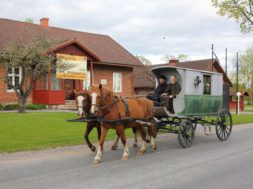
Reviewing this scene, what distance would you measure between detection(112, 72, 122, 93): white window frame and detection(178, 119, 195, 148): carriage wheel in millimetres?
23161

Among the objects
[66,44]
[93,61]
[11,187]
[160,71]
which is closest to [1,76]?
[66,44]

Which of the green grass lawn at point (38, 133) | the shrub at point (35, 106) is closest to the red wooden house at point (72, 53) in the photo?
the shrub at point (35, 106)

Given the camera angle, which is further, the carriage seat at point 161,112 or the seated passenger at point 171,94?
the seated passenger at point 171,94

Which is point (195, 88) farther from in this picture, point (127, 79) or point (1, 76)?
point (127, 79)

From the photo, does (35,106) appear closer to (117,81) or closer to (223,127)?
(117,81)

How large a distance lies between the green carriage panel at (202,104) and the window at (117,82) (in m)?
21.3

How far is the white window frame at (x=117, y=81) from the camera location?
3470 centimetres

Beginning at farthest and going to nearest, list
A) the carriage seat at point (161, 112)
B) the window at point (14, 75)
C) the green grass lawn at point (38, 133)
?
1. the window at point (14, 75)
2. the green grass lawn at point (38, 133)
3. the carriage seat at point (161, 112)

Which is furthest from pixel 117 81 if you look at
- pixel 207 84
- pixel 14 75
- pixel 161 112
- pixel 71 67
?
pixel 161 112

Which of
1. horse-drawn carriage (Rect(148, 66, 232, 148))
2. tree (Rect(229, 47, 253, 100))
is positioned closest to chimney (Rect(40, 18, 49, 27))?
horse-drawn carriage (Rect(148, 66, 232, 148))

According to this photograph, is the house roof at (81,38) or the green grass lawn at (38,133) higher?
the house roof at (81,38)

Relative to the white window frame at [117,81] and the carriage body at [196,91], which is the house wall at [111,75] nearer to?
the white window frame at [117,81]

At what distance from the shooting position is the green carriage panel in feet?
39.6

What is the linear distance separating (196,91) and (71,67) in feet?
53.4
